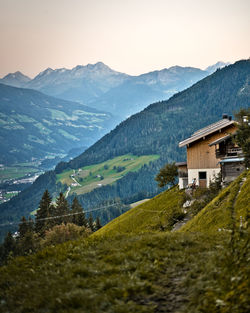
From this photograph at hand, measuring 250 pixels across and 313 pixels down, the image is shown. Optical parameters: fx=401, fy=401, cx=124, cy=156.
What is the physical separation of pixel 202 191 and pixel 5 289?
4299 cm

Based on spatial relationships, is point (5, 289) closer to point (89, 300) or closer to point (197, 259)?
point (89, 300)

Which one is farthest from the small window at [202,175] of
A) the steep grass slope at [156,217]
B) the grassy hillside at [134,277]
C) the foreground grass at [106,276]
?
the foreground grass at [106,276]

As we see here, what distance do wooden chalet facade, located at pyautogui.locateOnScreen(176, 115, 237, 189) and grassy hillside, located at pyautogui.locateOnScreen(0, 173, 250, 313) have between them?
4558 centimetres

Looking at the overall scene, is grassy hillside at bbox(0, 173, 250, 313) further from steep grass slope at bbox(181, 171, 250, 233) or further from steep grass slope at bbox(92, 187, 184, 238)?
steep grass slope at bbox(92, 187, 184, 238)

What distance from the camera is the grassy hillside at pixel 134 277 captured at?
30.6 feet

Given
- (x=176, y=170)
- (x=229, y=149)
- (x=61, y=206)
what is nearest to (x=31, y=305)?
(x=229, y=149)

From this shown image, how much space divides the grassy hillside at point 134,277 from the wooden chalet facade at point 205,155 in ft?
150

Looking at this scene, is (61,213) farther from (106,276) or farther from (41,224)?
(106,276)

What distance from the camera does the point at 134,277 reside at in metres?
11.5

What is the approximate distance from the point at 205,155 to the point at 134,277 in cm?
5273

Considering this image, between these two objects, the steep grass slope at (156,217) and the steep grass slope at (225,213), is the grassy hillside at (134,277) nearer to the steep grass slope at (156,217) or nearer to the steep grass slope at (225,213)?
the steep grass slope at (225,213)

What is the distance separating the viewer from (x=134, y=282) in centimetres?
1112

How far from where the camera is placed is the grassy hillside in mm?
9336

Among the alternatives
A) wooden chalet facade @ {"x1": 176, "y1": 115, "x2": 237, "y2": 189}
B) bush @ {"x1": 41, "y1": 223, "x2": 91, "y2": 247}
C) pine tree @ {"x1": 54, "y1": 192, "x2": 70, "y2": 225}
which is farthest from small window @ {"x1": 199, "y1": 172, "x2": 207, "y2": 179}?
pine tree @ {"x1": 54, "y1": 192, "x2": 70, "y2": 225}
